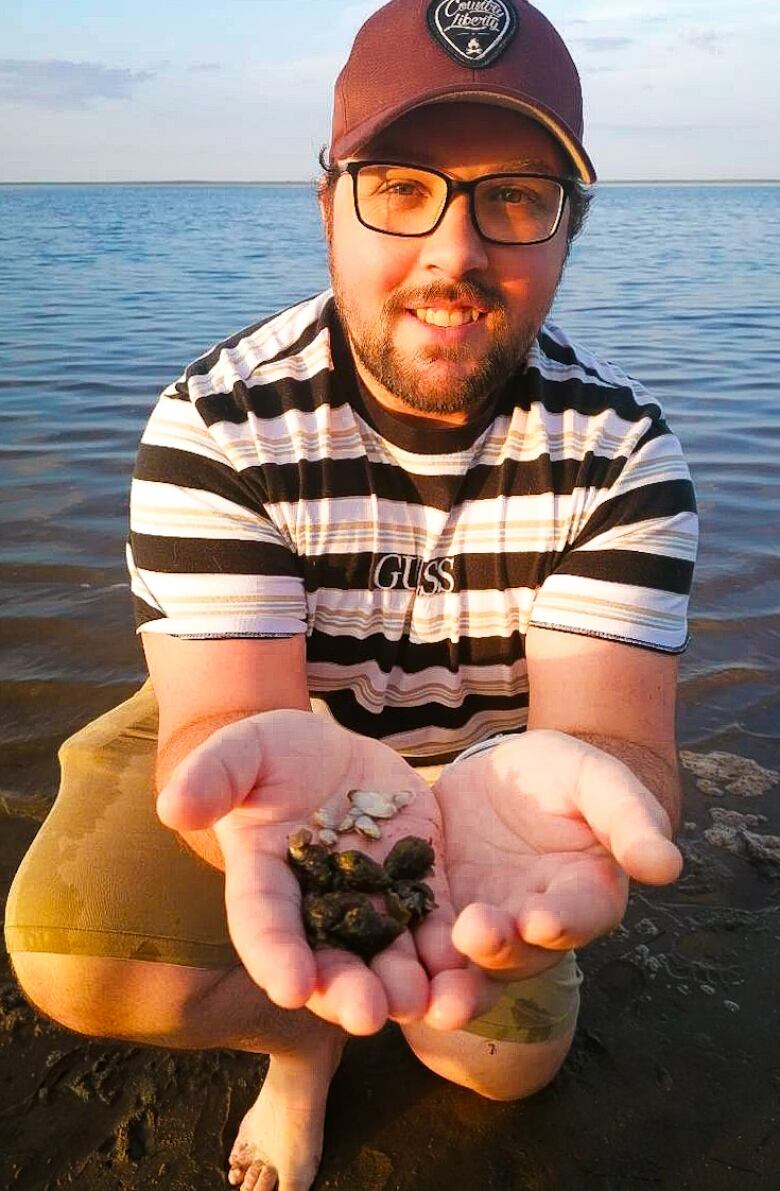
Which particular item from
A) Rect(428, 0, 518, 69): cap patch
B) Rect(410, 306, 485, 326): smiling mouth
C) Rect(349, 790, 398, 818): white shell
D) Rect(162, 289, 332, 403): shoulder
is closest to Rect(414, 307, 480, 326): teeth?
Rect(410, 306, 485, 326): smiling mouth

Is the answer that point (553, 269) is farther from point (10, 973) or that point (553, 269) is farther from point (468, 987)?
point (10, 973)

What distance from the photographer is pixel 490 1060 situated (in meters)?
2.94

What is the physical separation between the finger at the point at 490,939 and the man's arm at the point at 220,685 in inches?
41.7

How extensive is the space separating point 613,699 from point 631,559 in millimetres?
405

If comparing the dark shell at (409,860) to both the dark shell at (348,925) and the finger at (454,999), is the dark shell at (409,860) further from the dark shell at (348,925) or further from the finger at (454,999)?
the finger at (454,999)

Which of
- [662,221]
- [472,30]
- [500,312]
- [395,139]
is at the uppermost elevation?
[472,30]

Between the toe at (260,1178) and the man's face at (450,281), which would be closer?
the toe at (260,1178)

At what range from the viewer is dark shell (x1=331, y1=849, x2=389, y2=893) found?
229cm

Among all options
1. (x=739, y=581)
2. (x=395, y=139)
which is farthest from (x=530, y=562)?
(x=739, y=581)

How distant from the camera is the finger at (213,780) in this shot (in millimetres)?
1902

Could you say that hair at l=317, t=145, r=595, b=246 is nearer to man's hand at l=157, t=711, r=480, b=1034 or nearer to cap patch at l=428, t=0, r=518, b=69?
cap patch at l=428, t=0, r=518, b=69

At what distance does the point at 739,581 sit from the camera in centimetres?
643

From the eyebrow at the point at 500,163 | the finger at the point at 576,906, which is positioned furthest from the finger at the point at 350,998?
the eyebrow at the point at 500,163

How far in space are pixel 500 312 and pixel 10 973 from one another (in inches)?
102
